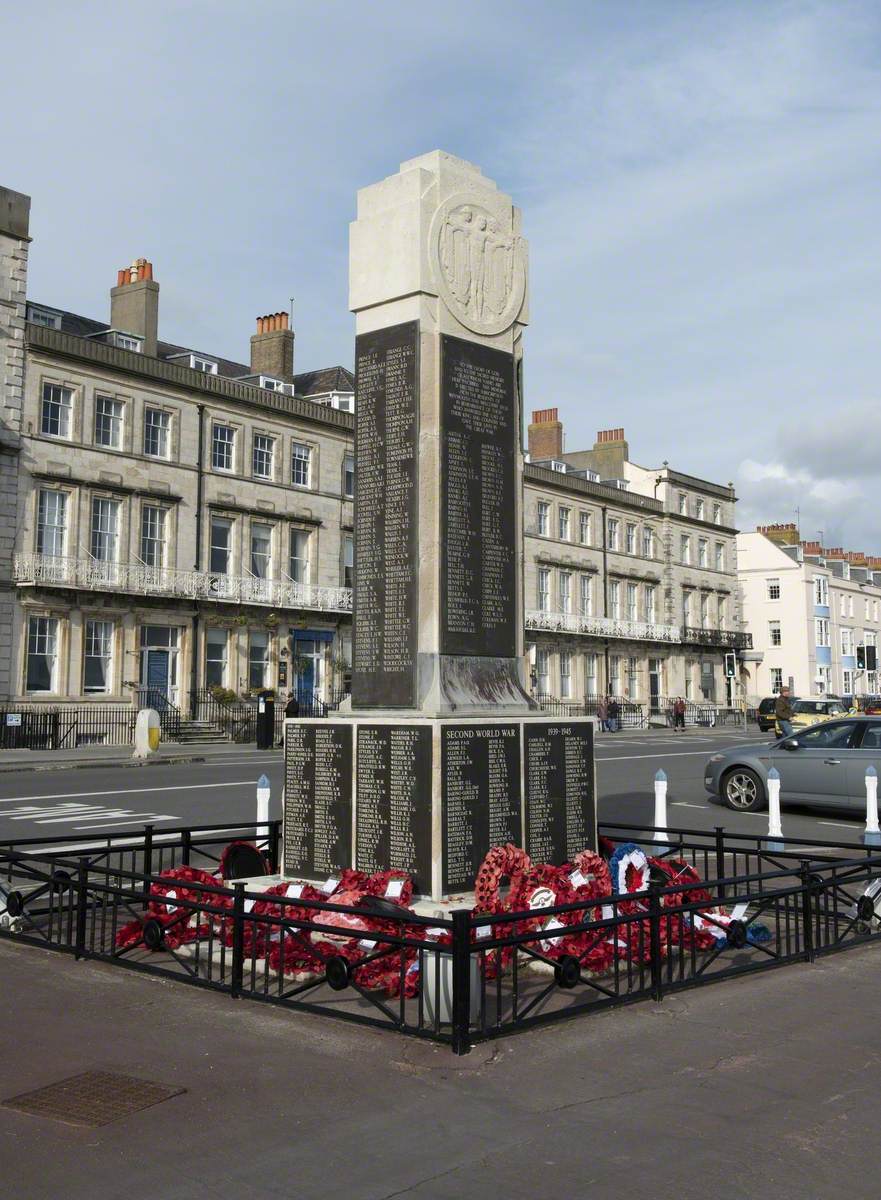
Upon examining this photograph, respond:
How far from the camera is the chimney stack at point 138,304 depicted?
1689 inches

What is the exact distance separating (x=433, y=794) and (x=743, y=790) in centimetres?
1238

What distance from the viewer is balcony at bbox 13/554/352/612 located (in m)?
36.3

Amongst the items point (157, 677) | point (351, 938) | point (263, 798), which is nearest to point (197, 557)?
point (157, 677)

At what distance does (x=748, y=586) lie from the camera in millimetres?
85250

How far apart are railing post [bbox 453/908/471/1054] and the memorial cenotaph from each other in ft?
8.29

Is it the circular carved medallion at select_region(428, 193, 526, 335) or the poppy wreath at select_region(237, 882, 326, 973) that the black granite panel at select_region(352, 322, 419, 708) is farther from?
the poppy wreath at select_region(237, 882, 326, 973)

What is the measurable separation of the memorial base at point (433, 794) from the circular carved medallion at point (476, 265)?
11.7 ft

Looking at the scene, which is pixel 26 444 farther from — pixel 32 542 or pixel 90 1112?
pixel 90 1112

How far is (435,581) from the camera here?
9219 mm

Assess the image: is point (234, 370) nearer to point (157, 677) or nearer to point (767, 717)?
point (157, 677)

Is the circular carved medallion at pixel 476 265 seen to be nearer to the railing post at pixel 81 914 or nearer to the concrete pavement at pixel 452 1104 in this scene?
the railing post at pixel 81 914

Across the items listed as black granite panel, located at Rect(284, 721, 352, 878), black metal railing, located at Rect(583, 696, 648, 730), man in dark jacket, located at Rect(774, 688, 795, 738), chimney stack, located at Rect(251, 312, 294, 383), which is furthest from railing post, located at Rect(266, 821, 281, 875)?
black metal railing, located at Rect(583, 696, 648, 730)

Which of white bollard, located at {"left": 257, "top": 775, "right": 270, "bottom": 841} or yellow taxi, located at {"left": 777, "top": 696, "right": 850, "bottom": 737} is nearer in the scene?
white bollard, located at {"left": 257, "top": 775, "right": 270, "bottom": 841}

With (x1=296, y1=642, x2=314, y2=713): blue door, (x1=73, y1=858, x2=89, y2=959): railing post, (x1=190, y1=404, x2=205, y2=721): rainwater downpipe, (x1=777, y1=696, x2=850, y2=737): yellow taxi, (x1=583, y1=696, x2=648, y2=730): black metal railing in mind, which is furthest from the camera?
(x1=583, y1=696, x2=648, y2=730): black metal railing
